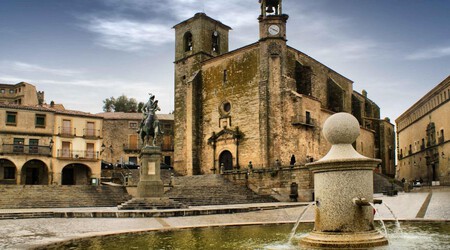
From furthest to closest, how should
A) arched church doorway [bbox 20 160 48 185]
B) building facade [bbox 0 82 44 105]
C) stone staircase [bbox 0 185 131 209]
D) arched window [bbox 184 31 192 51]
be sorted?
1. building facade [bbox 0 82 44 105]
2. arched window [bbox 184 31 192 51]
3. arched church doorway [bbox 20 160 48 185]
4. stone staircase [bbox 0 185 131 209]

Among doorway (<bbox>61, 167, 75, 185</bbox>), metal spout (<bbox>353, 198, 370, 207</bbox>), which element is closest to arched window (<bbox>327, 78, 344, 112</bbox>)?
doorway (<bbox>61, 167, 75, 185</bbox>)

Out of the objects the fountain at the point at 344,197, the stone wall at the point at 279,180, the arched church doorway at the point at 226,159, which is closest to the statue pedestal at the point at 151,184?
the stone wall at the point at 279,180

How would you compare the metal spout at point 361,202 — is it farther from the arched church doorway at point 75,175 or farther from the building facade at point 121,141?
the building facade at point 121,141

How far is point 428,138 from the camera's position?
161 ft

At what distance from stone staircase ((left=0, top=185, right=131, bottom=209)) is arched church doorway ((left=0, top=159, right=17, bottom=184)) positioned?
13318mm

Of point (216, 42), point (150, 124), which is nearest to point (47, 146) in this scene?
point (216, 42)

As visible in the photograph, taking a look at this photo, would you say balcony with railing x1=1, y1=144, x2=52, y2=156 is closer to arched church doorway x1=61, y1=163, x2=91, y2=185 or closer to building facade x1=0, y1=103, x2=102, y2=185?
building facade x1=0, y1=103, x2=102, y2=185

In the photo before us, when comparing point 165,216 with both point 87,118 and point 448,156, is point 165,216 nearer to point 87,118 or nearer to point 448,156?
point 87,118

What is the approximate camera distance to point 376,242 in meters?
6.63

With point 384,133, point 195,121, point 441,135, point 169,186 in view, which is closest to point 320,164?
point 169,186

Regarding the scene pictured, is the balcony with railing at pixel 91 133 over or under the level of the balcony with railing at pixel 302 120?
under

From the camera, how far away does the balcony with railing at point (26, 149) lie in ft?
123

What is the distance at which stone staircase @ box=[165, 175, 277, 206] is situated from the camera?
1012 inches

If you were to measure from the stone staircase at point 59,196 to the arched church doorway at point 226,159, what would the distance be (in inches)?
498
